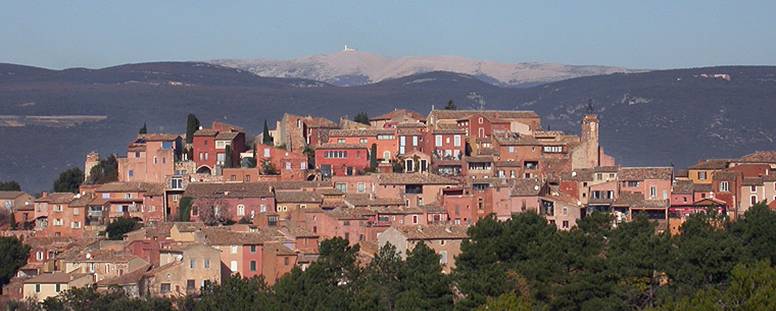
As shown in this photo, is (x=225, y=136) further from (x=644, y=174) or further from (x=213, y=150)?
(x=644, y=174)

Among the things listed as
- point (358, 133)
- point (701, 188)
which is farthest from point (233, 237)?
point (701, 188)

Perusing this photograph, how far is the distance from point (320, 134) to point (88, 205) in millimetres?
10800

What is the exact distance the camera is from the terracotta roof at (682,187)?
65750 millimetres

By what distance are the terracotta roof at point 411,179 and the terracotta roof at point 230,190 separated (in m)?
4.15

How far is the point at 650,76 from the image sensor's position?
196m

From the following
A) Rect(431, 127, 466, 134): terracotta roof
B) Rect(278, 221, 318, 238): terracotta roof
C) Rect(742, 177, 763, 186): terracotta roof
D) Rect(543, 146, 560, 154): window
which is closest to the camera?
Rect(278, 221, 318, 238): terracotta roof

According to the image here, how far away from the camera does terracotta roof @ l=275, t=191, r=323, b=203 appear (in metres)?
66.9

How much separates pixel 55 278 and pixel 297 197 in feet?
34.4

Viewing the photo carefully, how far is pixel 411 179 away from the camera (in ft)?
223

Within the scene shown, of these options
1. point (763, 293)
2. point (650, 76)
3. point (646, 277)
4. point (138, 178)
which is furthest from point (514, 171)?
point (650, 76)

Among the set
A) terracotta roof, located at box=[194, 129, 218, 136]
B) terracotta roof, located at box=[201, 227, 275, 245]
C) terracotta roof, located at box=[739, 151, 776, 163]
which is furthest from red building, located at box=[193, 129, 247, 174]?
terracotta roof, located at box=[739, 151, 776, 163]

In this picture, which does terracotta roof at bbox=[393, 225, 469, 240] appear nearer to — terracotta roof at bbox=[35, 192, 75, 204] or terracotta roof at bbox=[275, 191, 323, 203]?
terracotta roof at bbox=[275, 191, 323, 203]

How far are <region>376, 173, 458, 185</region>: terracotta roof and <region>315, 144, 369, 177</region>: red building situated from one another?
3602 millimetres

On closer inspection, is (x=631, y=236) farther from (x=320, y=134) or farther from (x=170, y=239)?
(x=320, y=134)
